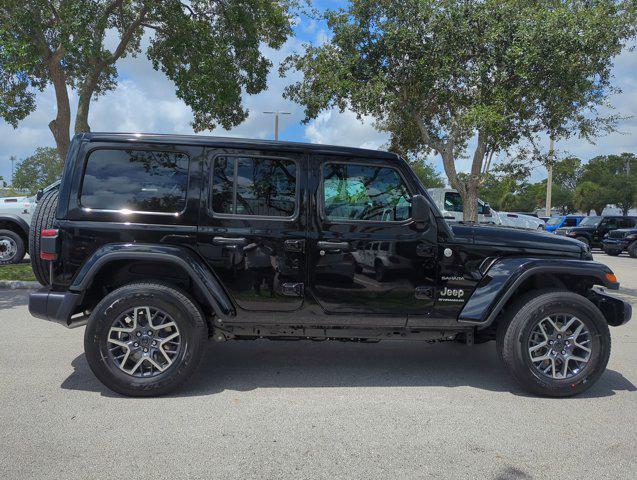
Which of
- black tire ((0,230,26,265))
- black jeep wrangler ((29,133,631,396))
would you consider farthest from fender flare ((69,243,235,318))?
black tire ((0,230,26,265))

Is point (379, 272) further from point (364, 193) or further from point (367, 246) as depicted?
point (364, 193)

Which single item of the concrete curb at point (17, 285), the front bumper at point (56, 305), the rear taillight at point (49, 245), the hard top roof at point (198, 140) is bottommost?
the concrete curb at point (17, 285)

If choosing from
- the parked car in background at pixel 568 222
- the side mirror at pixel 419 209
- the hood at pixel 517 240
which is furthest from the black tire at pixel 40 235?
the parked car in background at pixel 568 222

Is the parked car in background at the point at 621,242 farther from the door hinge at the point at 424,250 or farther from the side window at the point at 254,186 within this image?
the side window at the point at 254,186

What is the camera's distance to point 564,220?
2559cm

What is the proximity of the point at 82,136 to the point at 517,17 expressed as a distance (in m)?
7.70

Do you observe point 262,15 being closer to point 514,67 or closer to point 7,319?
point 514,67

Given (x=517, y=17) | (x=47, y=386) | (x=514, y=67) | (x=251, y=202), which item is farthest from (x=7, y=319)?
(x=517, y=17)

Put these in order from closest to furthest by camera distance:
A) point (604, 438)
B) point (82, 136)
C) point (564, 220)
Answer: point (604, 438)
point (82, 136)
point (564, 220)

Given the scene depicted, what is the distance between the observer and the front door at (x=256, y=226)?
3.82 meters

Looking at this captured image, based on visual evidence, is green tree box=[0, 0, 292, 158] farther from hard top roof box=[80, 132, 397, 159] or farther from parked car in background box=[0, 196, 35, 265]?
hard top roof box=[80, 132, 397, 159]

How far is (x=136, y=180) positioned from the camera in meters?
3.87

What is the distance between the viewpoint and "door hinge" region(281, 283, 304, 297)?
3867 mm

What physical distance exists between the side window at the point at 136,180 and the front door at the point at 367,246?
1.11m
